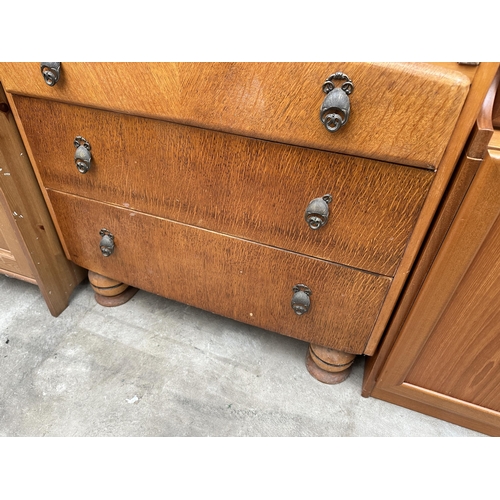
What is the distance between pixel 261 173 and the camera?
51cm

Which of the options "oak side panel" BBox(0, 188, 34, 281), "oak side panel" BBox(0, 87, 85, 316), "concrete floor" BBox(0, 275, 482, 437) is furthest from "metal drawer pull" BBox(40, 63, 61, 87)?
"concrete floor" BBox(0, 275, 482, 437)

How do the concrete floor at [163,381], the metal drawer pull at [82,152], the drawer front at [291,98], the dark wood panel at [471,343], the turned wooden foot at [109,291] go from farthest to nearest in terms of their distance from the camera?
the turned wooden foot at [109,291] < the concrete floor at [163,381] < the metal drawer pull at [82,152] < the dark wood panel at [471,343] < the drawer front at [291,98]

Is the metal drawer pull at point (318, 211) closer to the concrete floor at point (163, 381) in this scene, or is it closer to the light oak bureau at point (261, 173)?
the light oak bureau at point (261, 173)

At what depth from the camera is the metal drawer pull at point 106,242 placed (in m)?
0.71

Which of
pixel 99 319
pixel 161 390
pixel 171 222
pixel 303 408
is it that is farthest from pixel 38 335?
pixel 303 408

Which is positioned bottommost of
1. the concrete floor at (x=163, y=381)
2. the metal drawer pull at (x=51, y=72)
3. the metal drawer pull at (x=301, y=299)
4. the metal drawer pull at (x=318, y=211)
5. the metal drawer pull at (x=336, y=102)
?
the concrete floor at (x=163, y=381)

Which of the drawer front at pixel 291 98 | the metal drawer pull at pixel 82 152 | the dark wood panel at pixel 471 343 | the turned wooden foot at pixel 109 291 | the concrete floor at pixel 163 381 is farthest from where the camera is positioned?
the turned wooden foot at pixel 109 291

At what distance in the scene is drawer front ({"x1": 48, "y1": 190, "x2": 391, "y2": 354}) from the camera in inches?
23.1

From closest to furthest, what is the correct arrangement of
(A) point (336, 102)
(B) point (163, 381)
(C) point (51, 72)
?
(A) point (336, 102), (C) point (51, 72), (B) point (163, 381)

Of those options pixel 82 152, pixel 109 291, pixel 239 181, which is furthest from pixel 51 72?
pixel 109 291

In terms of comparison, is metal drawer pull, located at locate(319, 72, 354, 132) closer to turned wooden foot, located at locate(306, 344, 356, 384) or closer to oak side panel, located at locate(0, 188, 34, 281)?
turned wooden foot, located at locate(306, 344, 356, 384)

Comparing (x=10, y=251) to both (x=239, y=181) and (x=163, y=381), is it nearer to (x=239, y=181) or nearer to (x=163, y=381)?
(x=163, y=381)

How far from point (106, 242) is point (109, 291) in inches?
8.1

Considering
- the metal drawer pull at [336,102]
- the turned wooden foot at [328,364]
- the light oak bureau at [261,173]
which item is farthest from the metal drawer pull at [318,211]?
the turned wooden foot at [328,364]
